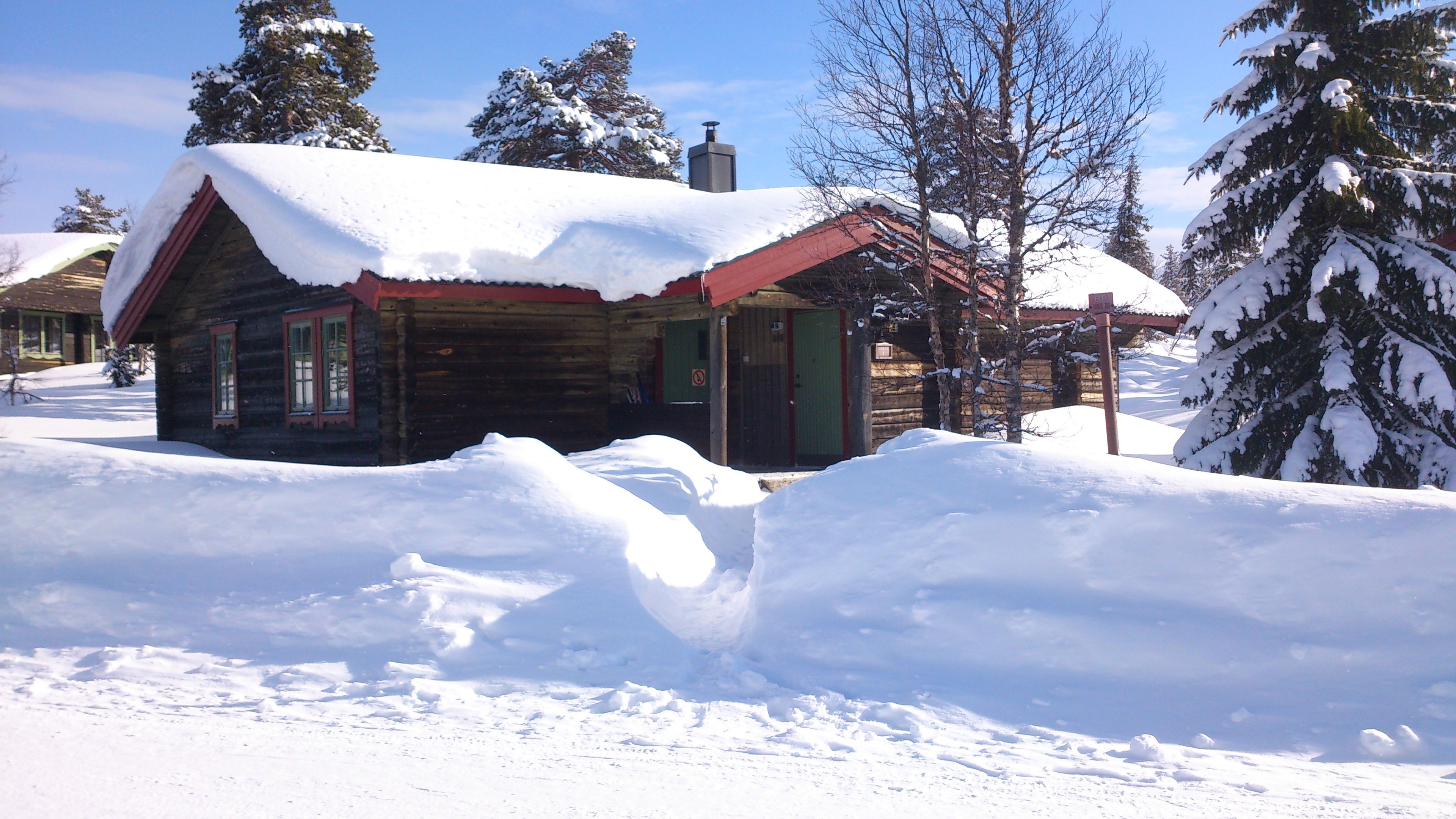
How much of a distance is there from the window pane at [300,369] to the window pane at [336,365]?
56 cm

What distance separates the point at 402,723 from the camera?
159 inches

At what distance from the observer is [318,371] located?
12617 millimetres

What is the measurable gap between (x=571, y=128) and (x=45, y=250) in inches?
778

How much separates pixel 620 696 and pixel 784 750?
0.92 meters

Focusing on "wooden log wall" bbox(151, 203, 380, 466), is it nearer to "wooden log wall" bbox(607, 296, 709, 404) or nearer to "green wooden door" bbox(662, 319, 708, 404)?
"wooden log wall" bbox(607, 296, 709, 404)

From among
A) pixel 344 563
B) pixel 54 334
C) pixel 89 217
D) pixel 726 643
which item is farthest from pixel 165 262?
pixel 89 217

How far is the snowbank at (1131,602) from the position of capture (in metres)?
4.05

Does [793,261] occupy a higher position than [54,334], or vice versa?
[54,334]

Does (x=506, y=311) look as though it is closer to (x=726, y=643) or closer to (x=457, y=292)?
(x=457, y=292)

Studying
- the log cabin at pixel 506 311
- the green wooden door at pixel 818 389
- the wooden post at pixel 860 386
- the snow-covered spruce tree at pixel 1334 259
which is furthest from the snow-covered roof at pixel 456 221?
the snow-covered spruce tree at pixel 1334 259

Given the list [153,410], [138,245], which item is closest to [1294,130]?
[138,245]

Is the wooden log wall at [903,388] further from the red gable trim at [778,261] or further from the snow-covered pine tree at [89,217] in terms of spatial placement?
the snow-covered pine tree at [89,217]

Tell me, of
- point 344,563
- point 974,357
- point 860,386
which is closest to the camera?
point 344,563

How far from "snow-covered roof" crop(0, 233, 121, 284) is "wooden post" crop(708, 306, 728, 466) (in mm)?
31505
